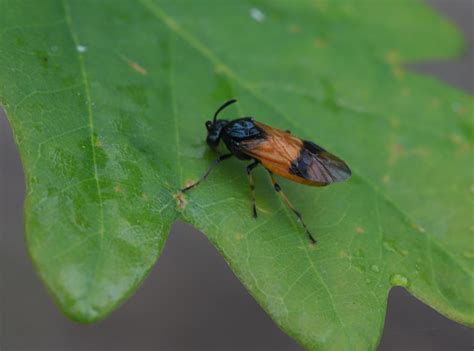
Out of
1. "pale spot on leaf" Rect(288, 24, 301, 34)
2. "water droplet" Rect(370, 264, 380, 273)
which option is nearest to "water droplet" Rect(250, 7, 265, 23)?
"pale spot on leaf" Rect(288, 24, 301, 34)

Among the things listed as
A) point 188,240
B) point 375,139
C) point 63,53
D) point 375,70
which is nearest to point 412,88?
point 375,70

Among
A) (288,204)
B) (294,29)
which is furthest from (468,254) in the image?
(294,29)

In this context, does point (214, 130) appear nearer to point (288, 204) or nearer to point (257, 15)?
point (288, 204)

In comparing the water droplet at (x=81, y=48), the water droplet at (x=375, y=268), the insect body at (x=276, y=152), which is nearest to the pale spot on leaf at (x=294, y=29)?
the insect body at (x=276, y=152)

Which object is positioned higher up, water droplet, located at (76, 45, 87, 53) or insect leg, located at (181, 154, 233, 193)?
water droplet, located at (76, 45, 87, 53)

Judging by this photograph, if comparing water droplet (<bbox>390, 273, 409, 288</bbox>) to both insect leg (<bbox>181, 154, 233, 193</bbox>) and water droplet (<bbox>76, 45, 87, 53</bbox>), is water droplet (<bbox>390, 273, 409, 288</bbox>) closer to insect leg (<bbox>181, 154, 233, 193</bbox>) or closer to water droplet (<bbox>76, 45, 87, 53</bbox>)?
insect leg (<bbox>181, 154, 233, 193</bbox>)

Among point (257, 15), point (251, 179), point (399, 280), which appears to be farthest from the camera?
point (257, 15)

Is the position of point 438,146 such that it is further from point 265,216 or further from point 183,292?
point 183,292
